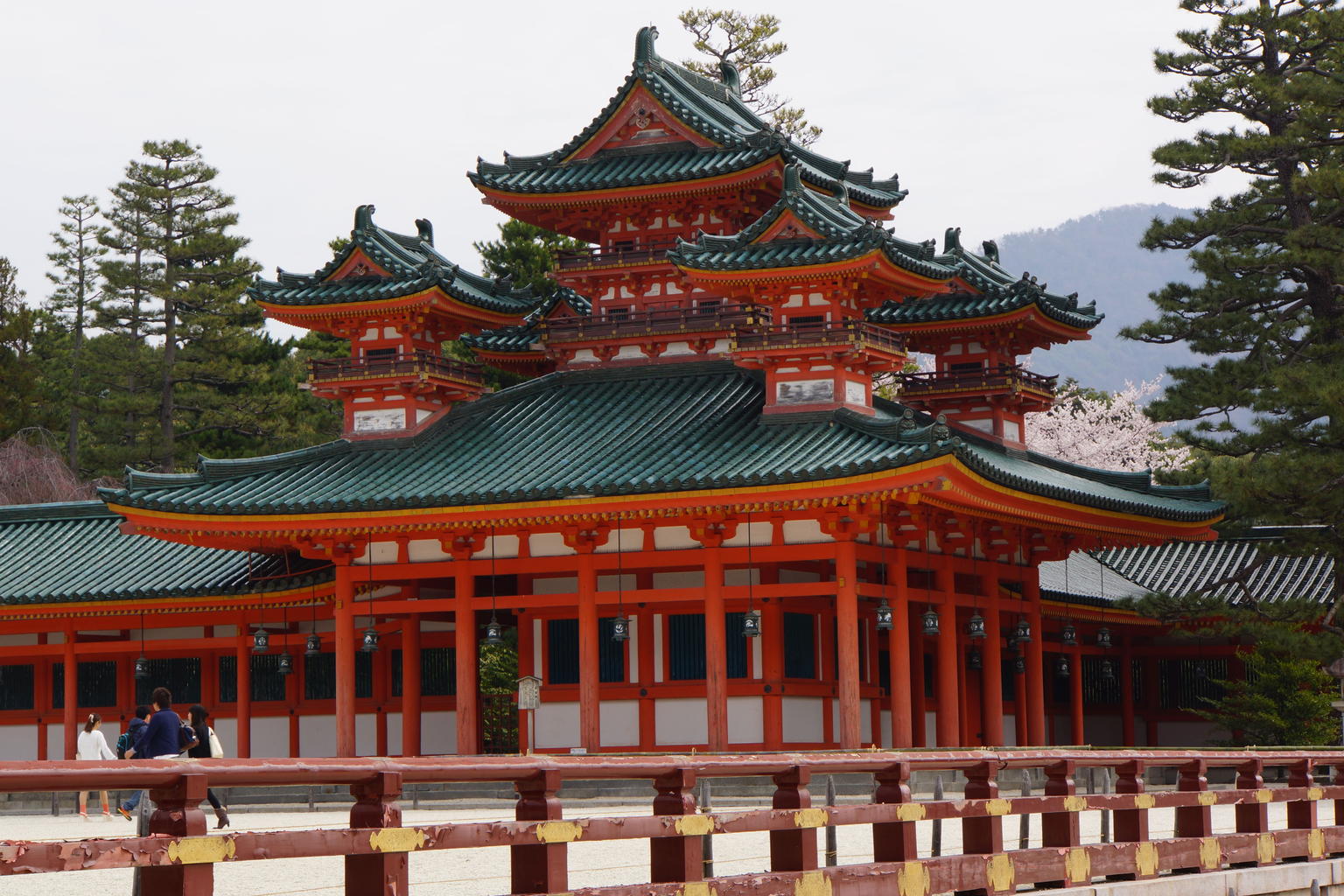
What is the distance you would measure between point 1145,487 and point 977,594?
5.67 m

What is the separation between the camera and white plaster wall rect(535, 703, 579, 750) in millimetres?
28875

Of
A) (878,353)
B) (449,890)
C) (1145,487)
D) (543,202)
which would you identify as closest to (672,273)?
(543,202)

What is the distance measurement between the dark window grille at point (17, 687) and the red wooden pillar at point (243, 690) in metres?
4.58

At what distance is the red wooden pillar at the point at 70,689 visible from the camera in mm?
33156

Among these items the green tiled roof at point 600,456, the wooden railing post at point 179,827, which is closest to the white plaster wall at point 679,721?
the green tiled roof at point 600,456

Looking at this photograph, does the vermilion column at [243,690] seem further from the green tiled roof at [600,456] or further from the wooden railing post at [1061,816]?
the wooden railing post at [1061,816]

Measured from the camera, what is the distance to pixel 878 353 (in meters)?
28.7

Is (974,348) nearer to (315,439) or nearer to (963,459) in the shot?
(963,459)

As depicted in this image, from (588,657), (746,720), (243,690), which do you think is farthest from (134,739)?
(243,690)

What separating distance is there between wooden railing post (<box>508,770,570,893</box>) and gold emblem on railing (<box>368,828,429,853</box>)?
0.90m

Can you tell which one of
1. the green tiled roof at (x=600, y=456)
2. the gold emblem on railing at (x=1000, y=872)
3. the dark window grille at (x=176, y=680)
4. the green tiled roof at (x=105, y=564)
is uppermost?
the green tiled roof at (x=600, y=456)

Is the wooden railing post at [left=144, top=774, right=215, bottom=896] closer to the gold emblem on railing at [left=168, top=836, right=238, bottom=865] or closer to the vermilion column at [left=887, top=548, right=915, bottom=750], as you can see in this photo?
the gold emblem on railing at [left=168, top=836, right=238, bottom=865]

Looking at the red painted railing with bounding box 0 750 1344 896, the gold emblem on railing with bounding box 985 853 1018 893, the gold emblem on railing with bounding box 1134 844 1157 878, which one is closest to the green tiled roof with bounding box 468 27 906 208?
the red painted railing with bounding box 0 750 1344 896

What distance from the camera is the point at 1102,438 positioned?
67250 mm
